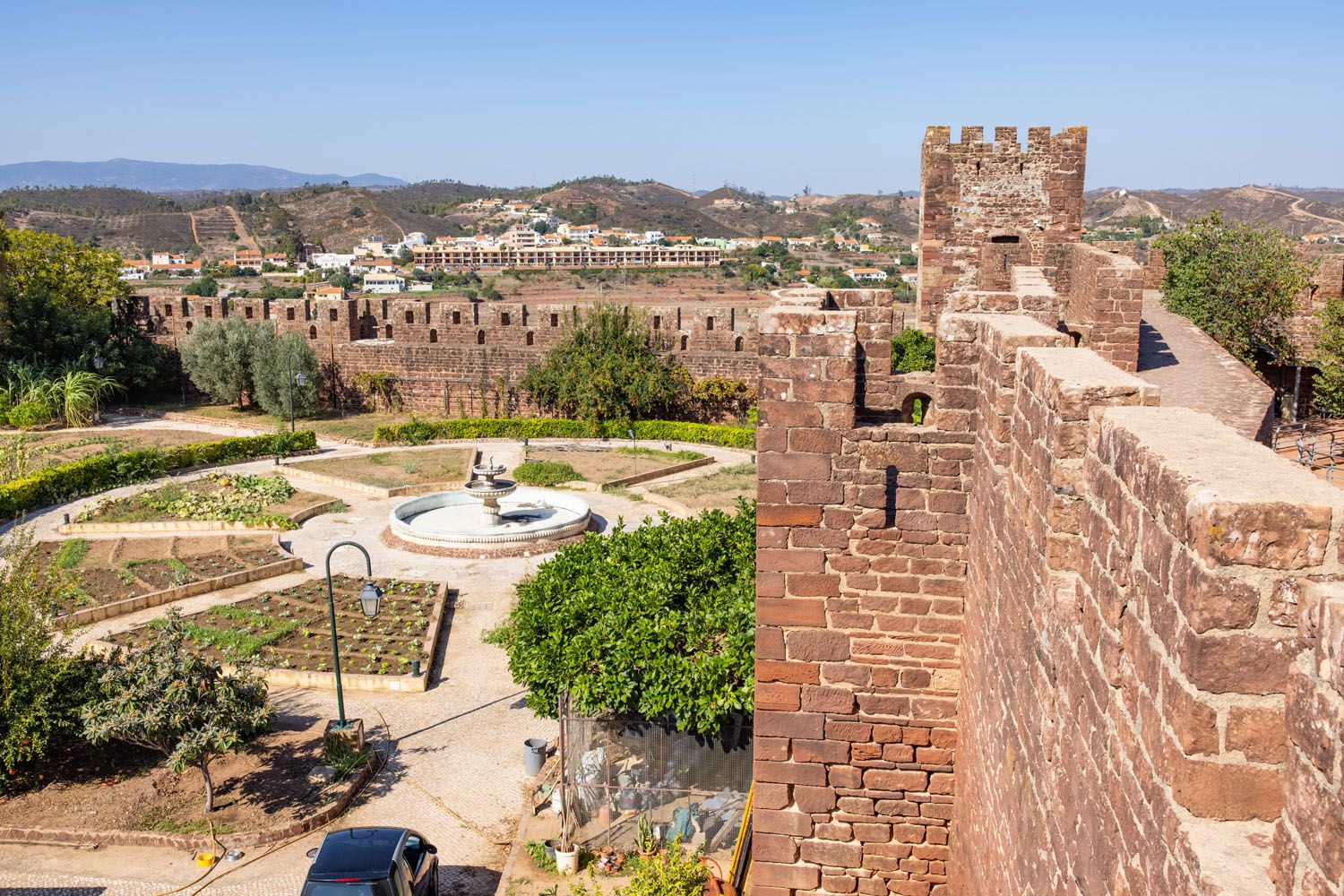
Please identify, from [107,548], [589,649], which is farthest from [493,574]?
[589,649]

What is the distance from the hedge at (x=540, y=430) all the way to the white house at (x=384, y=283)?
52499mm

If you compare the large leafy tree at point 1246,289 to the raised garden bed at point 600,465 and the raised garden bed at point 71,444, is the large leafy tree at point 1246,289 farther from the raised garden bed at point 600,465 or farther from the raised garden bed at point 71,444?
the raised garden bed at point 71,444

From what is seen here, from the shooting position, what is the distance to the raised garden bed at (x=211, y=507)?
19.8 metres

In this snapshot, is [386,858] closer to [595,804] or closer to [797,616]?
[595,804]

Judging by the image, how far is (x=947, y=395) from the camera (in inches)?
192

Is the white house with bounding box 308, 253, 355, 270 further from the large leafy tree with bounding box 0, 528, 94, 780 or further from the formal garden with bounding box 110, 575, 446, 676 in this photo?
the large leafy tree with bounding box 0, 528, 94, 780

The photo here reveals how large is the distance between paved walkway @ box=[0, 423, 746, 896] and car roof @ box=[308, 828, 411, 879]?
2.91 ft

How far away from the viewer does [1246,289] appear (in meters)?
17.3

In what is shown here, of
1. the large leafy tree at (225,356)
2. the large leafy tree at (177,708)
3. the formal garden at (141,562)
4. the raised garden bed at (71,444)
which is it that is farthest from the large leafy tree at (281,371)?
the large leafy tree at (177,708)

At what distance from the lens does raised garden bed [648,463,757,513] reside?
68.9ft

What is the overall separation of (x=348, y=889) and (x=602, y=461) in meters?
17.6

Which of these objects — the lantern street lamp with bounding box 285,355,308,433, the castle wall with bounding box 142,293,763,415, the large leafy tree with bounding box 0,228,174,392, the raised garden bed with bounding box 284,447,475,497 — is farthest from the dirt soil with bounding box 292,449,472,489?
the large leafy tree with bounding box 0,228,174,392

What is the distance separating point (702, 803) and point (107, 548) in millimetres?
14172

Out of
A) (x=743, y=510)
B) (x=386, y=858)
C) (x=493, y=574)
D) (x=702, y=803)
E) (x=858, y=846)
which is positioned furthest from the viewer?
(x=493, y=574)
